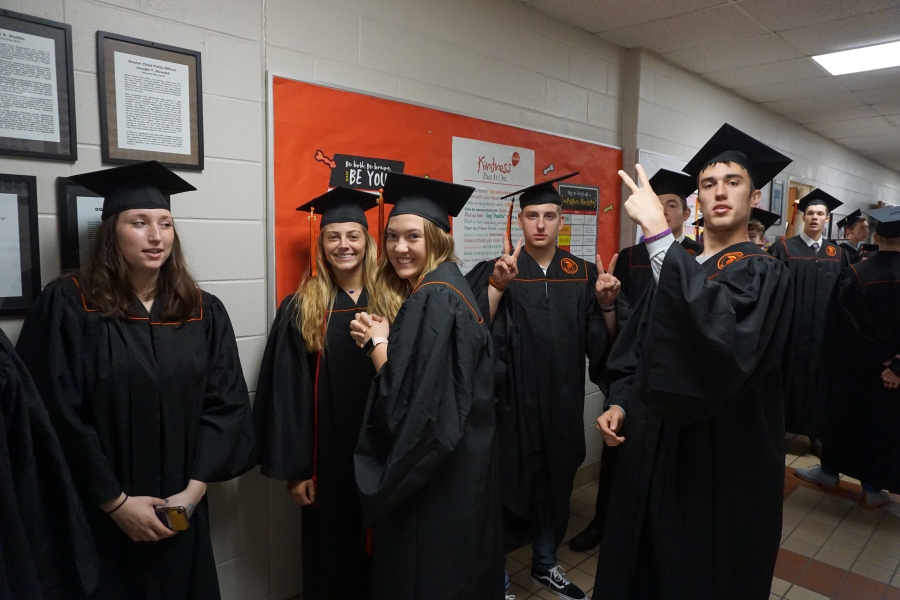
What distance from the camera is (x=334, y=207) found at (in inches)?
79.1

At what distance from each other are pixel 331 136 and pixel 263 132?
27 centimetres

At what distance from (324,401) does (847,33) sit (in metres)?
3.69

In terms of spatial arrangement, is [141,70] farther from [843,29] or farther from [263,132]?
[843,29]

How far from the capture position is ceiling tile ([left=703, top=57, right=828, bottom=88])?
3.90 metres

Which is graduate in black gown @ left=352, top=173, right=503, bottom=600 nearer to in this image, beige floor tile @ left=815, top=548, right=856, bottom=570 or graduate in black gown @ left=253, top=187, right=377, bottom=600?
graduate in black gown @ left=253, top=187, right=377, bottom=600

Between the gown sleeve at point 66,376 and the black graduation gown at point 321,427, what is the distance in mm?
539

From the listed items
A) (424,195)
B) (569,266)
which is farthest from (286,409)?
(569,266)

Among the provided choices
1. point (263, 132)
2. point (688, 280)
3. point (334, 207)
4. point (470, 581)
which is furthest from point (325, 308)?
point (688, 280)

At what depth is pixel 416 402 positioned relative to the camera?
1.44 meters

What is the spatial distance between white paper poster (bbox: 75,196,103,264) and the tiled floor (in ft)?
7.01

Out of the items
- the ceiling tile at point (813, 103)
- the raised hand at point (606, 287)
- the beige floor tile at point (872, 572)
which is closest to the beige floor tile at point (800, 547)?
the beige floor tile at point (872, 572)

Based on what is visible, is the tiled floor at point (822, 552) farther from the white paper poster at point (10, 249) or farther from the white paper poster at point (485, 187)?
the white paper poster at point (10, 249)

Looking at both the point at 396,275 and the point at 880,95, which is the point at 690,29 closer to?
the point at 396,275

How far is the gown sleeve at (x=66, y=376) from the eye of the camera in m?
1.42
